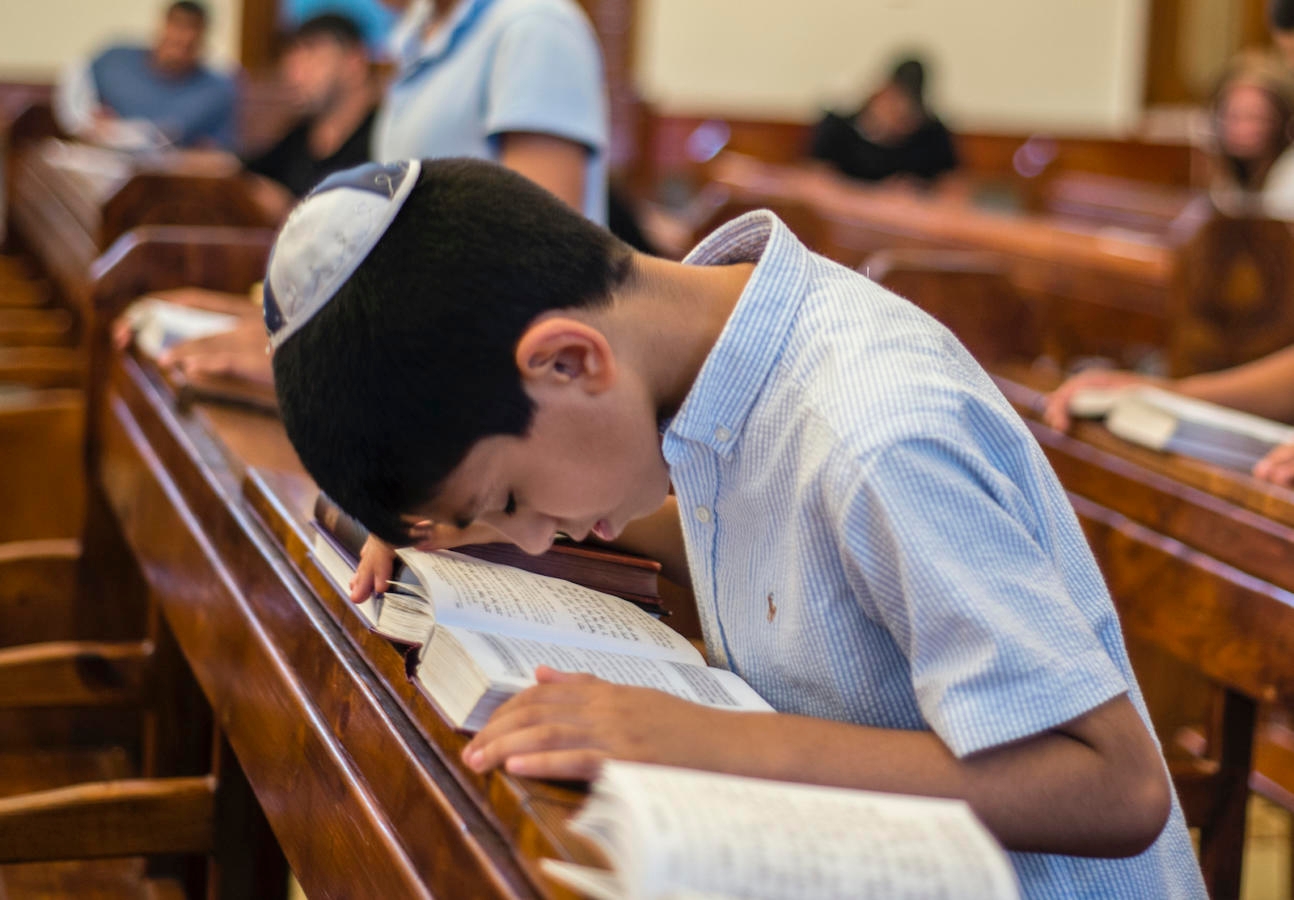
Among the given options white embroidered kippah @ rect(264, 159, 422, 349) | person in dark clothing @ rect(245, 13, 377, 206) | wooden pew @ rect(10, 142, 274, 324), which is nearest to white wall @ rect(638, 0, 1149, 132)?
person in dark clothing @ rect(245, 13, 377, 206)

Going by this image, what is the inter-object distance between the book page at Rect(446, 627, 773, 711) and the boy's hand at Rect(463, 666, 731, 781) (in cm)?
4

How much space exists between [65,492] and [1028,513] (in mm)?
2504

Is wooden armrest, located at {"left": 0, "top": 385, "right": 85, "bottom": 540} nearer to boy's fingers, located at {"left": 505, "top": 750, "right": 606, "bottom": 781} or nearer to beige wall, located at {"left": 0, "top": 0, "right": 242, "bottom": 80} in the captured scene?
boy's fingers, located at {"left": 505, "top": 750, "right": 606, "bottom": 781}

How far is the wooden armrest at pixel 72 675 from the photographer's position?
211 cm

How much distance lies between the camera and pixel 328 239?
1.00 meters

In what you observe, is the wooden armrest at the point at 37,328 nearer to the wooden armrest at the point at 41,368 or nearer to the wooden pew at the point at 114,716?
the wooden armrest at the point at 41,368

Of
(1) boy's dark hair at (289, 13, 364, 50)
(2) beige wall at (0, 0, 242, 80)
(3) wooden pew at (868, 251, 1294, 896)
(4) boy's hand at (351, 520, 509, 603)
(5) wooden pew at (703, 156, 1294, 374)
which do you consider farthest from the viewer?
(2) beige wall at (0, 0, 242, 80)

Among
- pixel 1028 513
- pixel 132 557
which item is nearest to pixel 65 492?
pixel 132 557

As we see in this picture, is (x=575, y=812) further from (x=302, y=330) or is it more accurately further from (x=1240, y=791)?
(x=1240, y=791)

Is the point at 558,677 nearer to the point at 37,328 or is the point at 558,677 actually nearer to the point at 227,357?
the point at 227,357

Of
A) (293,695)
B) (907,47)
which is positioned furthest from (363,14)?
(293,695)

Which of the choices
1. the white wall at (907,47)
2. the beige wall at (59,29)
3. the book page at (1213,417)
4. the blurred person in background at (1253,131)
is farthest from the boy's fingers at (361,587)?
the white wall at (907,47)

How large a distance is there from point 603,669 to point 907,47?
36.4 feet

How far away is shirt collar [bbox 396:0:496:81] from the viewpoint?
84.1 inches
